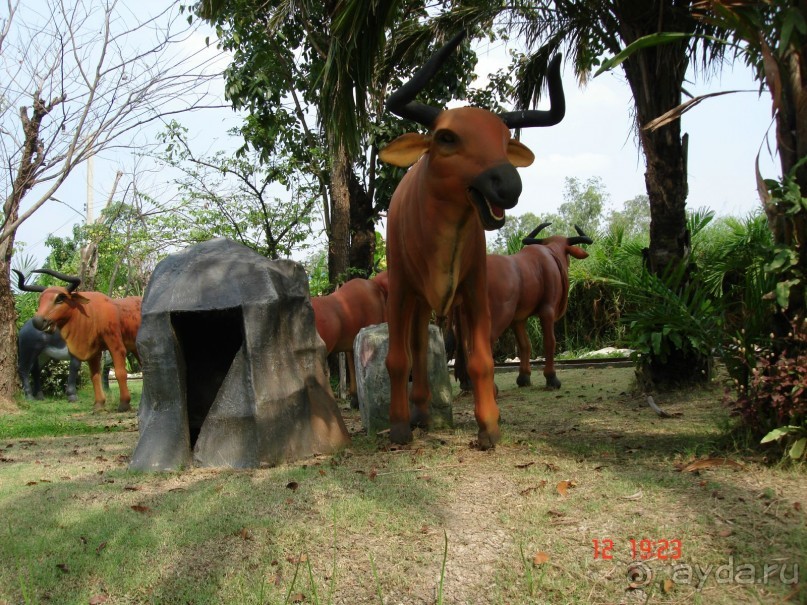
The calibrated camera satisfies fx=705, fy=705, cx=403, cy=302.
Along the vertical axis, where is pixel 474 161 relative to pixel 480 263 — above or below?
above

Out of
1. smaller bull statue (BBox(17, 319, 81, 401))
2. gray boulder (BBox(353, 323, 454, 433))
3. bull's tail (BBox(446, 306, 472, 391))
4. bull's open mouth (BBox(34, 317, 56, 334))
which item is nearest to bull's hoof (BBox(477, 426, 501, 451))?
gray boulder (BBox(353, 323, 454, 433))

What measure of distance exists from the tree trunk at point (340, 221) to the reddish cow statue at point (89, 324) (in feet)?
10.2

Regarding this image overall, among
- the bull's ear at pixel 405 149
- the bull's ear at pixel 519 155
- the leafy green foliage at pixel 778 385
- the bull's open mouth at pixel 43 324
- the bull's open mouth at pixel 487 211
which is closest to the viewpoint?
the leafy green foliage at pixel 778 385

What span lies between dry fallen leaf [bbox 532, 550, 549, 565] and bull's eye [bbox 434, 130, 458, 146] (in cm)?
251

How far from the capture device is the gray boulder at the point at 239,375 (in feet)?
15.8

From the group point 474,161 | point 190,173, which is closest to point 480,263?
point 474,161

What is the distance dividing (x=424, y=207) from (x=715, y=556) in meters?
2.79

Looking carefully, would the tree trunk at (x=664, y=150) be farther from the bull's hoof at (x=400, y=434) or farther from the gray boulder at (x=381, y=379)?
the bull's hoof at (x=400, y=434)

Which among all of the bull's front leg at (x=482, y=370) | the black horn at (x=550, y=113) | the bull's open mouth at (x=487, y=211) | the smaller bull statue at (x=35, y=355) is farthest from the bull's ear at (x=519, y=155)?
the smaller bull statue at (x=35, y=355)

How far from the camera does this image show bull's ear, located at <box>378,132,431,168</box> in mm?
4512

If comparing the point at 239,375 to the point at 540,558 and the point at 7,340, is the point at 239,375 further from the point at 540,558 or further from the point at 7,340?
the point at 7,340

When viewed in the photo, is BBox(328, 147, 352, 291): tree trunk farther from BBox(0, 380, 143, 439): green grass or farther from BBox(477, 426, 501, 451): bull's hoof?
BBox(477, 426, 501, 451): bull's hoof

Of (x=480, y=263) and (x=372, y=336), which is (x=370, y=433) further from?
(x=480, y=263)

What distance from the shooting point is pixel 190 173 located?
13.6 meters
